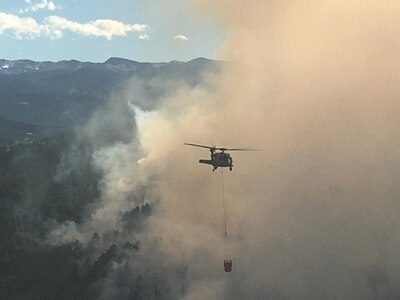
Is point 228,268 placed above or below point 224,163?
below

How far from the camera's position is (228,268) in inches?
4675

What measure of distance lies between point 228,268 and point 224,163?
2462 centimetres

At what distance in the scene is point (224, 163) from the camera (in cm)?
11262
